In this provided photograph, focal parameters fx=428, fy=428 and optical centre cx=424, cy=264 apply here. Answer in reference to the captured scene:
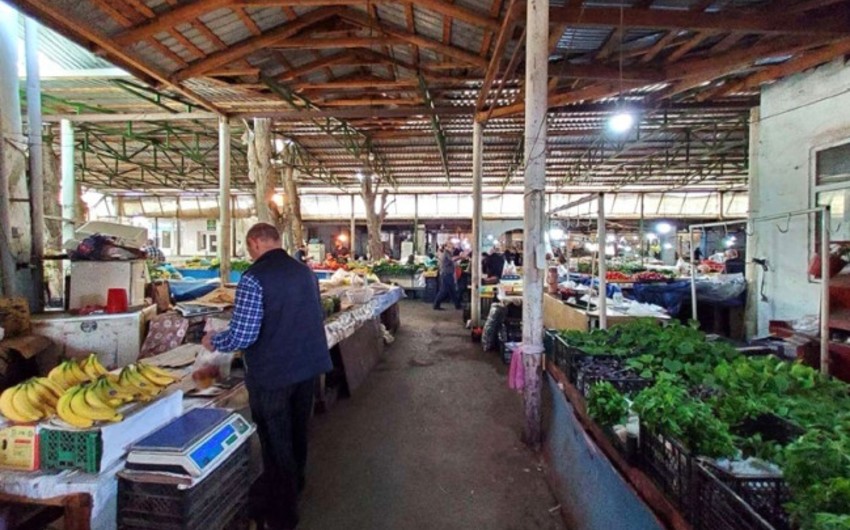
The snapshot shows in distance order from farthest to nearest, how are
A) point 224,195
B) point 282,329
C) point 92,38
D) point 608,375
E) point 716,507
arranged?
point 224,195
point 92,38
point 608,375
point 282,329
point 716,507

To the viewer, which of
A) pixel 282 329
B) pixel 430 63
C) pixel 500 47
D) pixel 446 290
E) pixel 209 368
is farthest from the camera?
pixel 446 290

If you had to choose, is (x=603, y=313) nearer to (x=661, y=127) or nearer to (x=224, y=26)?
(x=224, y=26)

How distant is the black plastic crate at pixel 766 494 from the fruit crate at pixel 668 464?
0.45ft

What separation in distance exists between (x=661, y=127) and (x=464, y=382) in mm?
7279

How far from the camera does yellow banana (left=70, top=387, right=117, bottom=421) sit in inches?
74.4

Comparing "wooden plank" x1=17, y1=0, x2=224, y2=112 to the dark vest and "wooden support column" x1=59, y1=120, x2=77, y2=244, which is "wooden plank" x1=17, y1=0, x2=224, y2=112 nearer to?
the dark vest

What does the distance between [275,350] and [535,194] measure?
239 cm

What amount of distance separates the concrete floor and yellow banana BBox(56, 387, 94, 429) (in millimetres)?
1483

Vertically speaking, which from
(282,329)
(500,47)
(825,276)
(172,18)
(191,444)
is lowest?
(191,444)

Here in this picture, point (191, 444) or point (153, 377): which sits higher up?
point (153, 377)

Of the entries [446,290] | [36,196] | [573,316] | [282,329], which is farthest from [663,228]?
[36,196]

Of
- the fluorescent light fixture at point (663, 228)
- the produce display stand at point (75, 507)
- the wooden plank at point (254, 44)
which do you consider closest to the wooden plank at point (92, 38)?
the wooden plank at point (254, 44)

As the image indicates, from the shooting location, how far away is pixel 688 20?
420 cm

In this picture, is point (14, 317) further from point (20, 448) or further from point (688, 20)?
point (688, 20)
